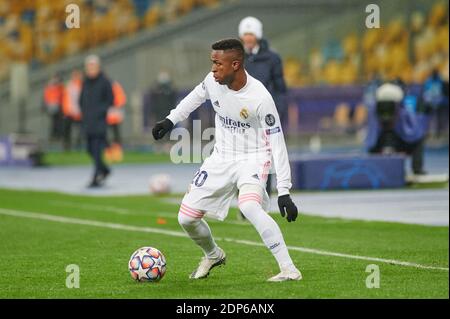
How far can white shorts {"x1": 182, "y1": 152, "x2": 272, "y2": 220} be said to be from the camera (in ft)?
30.7

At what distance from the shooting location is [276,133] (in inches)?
361

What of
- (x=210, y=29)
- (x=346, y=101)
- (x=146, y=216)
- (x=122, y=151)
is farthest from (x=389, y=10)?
(x=146, y=216)

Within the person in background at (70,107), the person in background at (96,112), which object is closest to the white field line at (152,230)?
the person in background at (96,112)

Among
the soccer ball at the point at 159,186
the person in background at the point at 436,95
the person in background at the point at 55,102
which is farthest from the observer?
the person in background at the point at 55,102

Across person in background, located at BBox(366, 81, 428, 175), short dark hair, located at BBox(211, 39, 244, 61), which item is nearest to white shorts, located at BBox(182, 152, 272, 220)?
short dark hair, located at BBox(211, 39, 244, 61)

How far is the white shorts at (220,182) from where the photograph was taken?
9.36 meters

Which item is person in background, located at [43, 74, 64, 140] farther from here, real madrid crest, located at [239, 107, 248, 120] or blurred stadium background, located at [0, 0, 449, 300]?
real madrid crest, located at [239, 107, 248, 120]

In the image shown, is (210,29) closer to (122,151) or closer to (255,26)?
(122,151)

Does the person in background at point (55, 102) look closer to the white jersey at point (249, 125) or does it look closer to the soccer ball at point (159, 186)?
the soccer ball at point (159, 186)

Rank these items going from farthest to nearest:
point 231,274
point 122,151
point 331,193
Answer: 1. point 122,151
2. point 331,193
3. point 231,274

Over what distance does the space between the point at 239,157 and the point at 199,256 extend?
7.09ft

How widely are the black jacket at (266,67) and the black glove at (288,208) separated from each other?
19.3 ft
